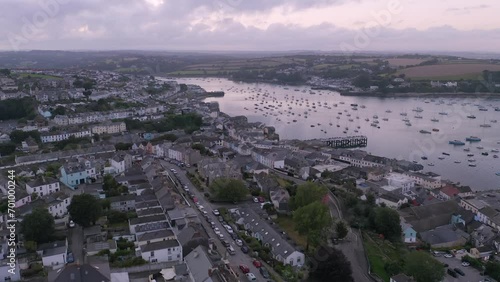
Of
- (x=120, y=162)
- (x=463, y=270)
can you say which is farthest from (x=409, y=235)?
(x=120, y=162)

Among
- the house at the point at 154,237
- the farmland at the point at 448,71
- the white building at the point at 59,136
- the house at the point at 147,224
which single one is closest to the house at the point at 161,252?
the house at the point at 154,237

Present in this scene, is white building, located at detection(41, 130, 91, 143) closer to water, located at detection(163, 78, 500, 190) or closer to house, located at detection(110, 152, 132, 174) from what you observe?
house, located at detection(110, 152, 132, 174)

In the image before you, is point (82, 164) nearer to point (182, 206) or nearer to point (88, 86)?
point (182, 206)

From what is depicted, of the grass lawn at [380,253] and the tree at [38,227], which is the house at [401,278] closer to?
the grass lawn at [380,253]

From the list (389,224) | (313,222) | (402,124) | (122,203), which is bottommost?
(402,124)

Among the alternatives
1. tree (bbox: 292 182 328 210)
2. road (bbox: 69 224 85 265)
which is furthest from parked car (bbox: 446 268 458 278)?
road (bbox: 69 224 85 265)

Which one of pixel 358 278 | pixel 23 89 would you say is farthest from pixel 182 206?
pixel 23 89

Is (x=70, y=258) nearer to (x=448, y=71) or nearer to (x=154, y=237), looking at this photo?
(x=154, y=237)
